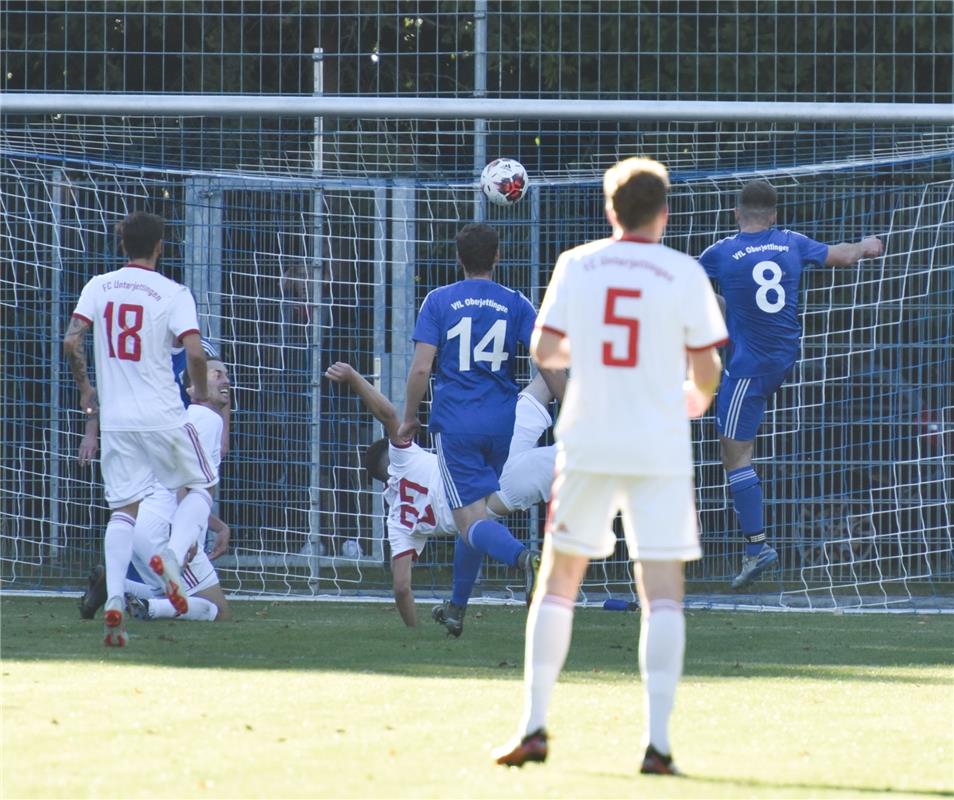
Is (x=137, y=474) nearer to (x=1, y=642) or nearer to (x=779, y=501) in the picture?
(x=1, y=642)

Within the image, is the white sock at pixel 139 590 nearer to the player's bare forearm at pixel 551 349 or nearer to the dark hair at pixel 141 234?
the dark hair at pixel 141 234

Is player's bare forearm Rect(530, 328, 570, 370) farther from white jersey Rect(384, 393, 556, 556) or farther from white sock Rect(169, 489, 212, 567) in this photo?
white sock Rect(169, 489, 212, 567)

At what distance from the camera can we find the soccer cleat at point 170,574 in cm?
819

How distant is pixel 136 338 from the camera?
7.90m

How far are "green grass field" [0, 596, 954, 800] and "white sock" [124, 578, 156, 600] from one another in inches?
15.0

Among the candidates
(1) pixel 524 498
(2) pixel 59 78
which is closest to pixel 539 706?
(1) pixel 524 498

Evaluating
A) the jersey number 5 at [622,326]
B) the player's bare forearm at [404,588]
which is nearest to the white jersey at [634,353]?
the jersey number 5 at [622,326]

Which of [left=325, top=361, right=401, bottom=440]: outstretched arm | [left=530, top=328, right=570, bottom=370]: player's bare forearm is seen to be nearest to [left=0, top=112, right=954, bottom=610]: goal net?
[left=325, top=361, right=401, bottom=440]: outstretched arm

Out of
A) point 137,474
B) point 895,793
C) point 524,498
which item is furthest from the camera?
point 524,498

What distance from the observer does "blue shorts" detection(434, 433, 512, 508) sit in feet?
27.2

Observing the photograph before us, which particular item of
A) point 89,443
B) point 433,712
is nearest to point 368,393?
point 89,443

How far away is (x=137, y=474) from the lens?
7.98 meters

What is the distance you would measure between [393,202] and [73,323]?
3.88 meters

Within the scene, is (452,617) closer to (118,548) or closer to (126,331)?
(118,548)
